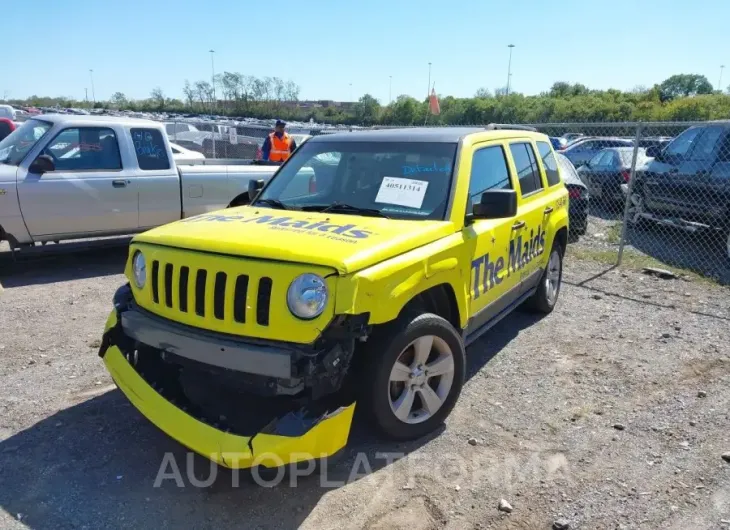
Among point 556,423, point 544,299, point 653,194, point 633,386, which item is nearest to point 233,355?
point 556,423

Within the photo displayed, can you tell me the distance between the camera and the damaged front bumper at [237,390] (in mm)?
2838

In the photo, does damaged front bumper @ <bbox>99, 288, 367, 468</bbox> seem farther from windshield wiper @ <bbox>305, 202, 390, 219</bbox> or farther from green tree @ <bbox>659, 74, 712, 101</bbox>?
green tree @ <bbox>659, 74, 712, 101</bbox>

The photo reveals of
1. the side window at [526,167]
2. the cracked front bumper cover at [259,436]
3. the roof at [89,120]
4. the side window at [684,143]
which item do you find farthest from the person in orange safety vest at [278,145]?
the cracked front bumper cover at [259,436]

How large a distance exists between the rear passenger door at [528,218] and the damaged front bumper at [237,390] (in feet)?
7.28

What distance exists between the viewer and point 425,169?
4.11 metres

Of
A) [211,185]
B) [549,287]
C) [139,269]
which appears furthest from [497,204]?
[211,185]

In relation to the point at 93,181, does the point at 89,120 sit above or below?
above

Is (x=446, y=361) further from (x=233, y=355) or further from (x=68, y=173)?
(x=68, y=173)

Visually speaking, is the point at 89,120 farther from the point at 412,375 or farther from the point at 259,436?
the point at 259,436

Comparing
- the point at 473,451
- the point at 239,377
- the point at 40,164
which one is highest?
the point at 40,164

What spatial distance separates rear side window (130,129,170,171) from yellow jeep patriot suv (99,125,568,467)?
12.2 ft

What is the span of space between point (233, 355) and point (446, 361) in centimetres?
140

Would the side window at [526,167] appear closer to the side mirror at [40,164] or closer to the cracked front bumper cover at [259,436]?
the cracked front bumper cover at [259,436]

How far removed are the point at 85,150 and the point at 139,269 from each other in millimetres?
4515
